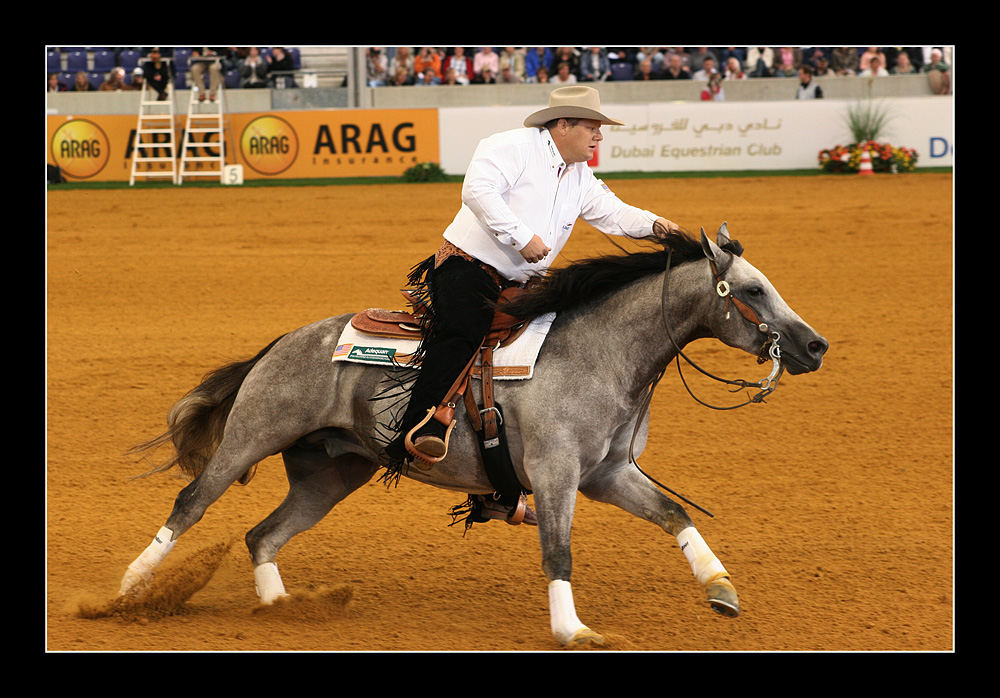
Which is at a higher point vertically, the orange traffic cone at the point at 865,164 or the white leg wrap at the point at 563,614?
the orange traffic cone at the point at 865,164

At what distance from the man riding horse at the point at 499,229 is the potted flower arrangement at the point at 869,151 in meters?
19.8

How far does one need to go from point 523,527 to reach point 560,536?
2258 millimetres

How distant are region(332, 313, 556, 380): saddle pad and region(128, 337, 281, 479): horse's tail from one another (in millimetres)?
626

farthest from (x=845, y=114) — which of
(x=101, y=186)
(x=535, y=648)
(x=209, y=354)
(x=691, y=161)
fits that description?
(x=535, y=648)

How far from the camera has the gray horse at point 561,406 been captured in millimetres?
5129

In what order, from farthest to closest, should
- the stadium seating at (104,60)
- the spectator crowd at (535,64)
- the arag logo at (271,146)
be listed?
1. the stadium seating at (104,60)
2. the spectator crowd at (535,64)
3. the arag logo at (271,146)

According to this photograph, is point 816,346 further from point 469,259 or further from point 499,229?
point 469,259

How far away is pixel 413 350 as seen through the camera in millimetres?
5555

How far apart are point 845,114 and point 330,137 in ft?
36.5

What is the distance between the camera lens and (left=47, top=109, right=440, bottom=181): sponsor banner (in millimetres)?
25141

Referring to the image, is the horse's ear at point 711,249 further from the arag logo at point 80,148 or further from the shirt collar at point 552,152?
the arag logo at point 80,148

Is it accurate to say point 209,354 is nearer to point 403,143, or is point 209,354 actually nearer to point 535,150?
point 535,150

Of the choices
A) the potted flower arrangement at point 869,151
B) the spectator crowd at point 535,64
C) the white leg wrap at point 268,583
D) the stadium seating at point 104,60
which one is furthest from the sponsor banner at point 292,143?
the white leg wrap at point 268,583

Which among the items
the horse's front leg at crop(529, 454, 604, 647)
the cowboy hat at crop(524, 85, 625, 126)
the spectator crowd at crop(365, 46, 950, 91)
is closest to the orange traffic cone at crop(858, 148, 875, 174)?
the spectator crowd at crop(365, 46, 950, 91)
